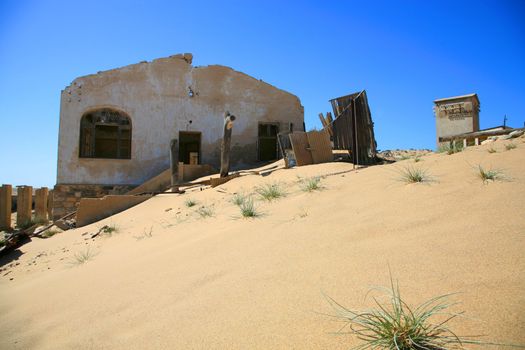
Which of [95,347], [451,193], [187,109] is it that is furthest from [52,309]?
[187,109]

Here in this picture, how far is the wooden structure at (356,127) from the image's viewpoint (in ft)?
25.5

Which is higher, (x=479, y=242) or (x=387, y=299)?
(x=479, y=242)

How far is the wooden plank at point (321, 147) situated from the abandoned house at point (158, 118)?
13.9 feet

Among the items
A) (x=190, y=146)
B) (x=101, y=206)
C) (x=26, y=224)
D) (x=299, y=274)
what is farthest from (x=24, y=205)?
(x=299, y=274)

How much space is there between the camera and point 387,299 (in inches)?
54.8

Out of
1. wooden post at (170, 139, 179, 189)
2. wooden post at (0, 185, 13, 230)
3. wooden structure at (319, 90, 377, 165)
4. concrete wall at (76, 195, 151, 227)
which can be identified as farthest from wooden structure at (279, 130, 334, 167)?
wooden post at (0, 185, 13, 230)

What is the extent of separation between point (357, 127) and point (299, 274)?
260 inches

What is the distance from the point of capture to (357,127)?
7.91m

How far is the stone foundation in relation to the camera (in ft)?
38.9

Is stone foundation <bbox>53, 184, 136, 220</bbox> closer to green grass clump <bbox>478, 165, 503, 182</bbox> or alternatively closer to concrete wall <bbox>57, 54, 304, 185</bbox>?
concrete wall <bbox>57, 54, 304, 185</bbox>

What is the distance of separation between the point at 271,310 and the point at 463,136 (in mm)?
12833

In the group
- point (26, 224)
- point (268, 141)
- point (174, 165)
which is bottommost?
point (26, 224)

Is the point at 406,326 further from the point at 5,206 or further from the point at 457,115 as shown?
the point at 457,115

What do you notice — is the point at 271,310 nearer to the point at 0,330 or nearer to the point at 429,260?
the point at 429,260
